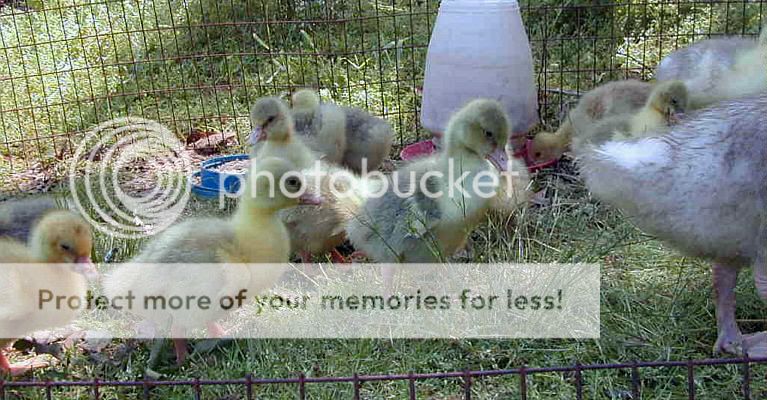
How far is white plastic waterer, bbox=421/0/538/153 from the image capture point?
3.91 m

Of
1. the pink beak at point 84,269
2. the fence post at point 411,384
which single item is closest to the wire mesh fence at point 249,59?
the pink beak at point 84,269

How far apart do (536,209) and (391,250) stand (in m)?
1.05

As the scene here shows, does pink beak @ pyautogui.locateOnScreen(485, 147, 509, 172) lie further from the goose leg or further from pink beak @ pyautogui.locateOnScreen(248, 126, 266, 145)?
pink beak @ pyautogui.locateOnScreen(248, 126, 266, 145)

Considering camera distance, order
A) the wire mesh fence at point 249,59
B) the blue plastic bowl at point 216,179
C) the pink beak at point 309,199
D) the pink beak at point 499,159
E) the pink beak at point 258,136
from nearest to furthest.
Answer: the pink beak at point 309,199 < the pink beak at point 499,159 < the pink beak at point 258,136 < the blue plastic bowl at point 216,179 < the wire mesh fence at point 249,59

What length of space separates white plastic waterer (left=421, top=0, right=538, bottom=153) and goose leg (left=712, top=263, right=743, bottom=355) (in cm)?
168

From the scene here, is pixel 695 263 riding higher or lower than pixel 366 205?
lower

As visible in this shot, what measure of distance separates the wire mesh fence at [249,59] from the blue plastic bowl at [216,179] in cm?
48

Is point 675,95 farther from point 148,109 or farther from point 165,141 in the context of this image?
point 148,109

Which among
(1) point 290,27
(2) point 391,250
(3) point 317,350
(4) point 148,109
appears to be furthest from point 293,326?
(1) point 290,27

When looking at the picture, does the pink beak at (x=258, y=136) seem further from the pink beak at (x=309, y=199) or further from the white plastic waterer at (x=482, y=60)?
the white plastic waterer at (x=482, y=60)

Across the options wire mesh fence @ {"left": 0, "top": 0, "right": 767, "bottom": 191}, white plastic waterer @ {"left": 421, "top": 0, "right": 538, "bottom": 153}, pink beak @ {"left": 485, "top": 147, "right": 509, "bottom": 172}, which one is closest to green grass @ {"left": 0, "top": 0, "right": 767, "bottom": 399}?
wire mesh fence @ {"left": 0, "top": 0, "right": 767, "bottom": 191}

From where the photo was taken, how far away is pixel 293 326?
2732mm

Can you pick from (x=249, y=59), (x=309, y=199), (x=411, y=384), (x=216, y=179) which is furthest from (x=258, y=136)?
(x=249, y=59)

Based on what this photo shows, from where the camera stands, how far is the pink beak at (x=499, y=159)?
3.00 meters
